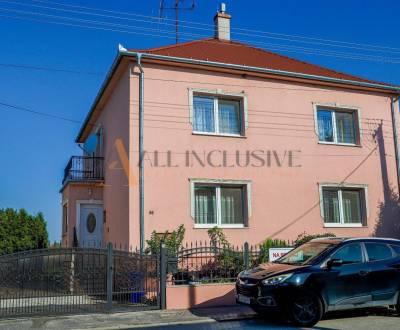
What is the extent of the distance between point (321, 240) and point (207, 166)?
4.83m

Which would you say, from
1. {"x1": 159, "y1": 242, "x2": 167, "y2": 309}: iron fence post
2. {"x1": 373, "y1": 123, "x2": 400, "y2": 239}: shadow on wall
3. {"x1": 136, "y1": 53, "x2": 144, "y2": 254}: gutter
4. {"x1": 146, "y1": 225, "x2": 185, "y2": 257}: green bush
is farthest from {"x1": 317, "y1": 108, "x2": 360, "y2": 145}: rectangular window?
{"x1": 159, "y1": 242, "x2": 167, "y2": 309}: iron fence post

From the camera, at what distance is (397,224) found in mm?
16125

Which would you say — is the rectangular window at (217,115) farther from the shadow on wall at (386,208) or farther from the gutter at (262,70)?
the shadow on wall at (386,208)

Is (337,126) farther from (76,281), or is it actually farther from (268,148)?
(76,281)

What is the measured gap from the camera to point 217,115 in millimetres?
14531

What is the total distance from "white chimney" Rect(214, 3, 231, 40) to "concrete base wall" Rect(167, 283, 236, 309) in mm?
10548

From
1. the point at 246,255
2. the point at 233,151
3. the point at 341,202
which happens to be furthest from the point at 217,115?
the point at 341,202

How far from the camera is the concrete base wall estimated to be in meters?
10.6

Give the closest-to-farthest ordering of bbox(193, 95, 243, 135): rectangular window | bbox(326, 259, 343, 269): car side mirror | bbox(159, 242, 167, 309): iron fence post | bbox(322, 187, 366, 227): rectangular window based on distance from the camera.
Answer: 1. bbox(326, 259, 343, 269): car side mirror
2. bbox(159, 242, 167, 309): iron fence post
3. bbox(193, 95, 243, 135): rectangular window
4. bbox(322, 187, 366, 227): rectangular window

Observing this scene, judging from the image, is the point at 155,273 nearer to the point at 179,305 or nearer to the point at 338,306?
the point at 179,305

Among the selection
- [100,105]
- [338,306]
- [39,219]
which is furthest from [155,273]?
[39,219]

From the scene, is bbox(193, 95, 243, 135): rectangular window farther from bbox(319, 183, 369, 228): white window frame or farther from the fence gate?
the fence gate

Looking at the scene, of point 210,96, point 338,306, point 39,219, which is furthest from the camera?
point 39,219

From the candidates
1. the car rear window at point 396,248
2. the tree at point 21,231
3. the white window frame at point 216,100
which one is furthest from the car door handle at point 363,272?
the tree at point 21,231
